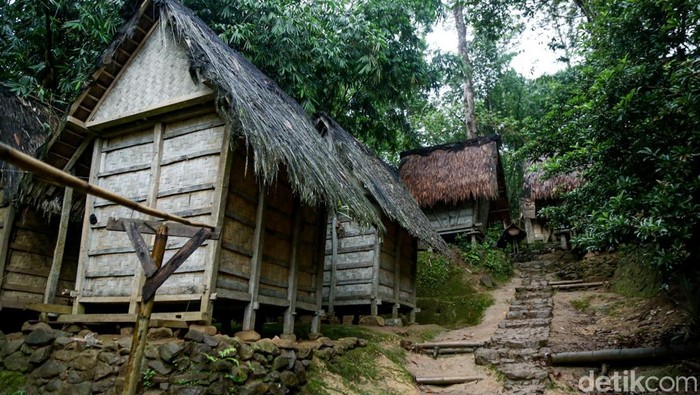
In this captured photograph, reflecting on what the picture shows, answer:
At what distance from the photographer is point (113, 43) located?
7785mm

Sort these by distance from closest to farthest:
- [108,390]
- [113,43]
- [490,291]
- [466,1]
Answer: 1. [108,390]
2. [113,43]
3. [490,291]
4. [466,1]

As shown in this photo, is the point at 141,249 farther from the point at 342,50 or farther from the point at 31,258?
the point at 342,50

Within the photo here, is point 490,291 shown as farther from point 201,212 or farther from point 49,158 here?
point 49,158

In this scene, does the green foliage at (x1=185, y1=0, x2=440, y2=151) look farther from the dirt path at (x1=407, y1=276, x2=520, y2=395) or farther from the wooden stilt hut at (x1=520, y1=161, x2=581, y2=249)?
the dirt path at (x1=407, y1=276, x2=520, y2=395)

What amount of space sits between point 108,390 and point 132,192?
299cm

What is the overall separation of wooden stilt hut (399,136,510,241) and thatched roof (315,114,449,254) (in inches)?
165

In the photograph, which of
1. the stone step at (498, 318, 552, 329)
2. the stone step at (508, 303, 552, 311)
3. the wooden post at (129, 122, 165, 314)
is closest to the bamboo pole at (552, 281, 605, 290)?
the stone step at (508, 303, 552, 311)

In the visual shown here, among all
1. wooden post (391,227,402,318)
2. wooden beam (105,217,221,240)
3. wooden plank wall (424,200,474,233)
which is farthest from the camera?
wooden plank wall (424,200,474,233)

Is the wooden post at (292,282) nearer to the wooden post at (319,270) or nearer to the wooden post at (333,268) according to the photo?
the wooden post at (319,270)

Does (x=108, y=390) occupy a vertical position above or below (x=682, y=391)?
below

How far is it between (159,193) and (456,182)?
1257 centimetres

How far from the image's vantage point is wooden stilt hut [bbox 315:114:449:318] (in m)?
10.9

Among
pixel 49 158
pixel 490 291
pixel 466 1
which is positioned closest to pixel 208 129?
pixel 49 158

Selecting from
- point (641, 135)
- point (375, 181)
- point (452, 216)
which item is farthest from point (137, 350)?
point (452, 216)
